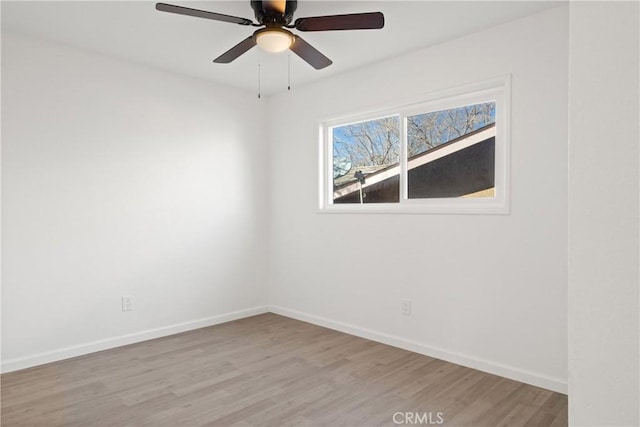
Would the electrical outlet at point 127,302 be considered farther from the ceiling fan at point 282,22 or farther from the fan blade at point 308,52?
the fan blade at point 308,52

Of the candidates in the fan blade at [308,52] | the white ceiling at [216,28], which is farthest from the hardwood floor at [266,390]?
the white ceiling at [216,28]

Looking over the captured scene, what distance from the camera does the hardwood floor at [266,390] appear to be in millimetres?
2215

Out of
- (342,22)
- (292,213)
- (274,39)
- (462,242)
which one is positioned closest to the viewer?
(342,22)

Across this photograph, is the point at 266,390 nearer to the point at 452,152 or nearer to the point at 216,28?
the point at 452,152

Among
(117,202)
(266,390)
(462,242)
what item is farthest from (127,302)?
(462,242)

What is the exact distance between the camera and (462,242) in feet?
9.75

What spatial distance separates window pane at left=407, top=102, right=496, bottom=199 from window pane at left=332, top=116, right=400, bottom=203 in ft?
0.60

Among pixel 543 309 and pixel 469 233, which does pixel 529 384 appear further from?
pixel 469 233

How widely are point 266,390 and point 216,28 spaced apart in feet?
8.22

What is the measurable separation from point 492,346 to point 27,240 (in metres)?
3.51

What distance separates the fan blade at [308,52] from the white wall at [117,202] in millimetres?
1691

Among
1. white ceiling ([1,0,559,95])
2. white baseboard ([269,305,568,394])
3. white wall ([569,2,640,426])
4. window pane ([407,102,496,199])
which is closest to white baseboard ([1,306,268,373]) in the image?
white baseboard ([269,305,568,394])

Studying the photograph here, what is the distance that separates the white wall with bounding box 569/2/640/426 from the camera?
0.48 meters

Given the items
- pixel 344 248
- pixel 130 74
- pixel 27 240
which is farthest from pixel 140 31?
pixel 344 248
